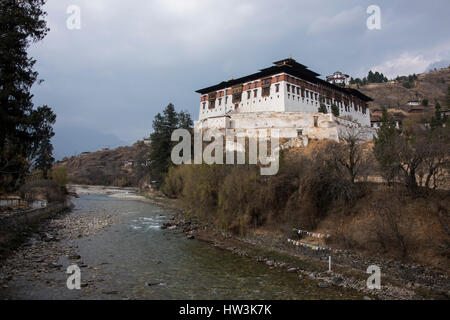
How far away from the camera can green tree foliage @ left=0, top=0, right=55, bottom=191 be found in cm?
1418

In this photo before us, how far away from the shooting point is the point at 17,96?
15.0m

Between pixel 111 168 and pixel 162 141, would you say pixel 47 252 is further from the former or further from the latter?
pixel 111 168

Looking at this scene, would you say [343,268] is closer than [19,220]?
Yes

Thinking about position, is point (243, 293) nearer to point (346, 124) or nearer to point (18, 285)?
point (18, 285)

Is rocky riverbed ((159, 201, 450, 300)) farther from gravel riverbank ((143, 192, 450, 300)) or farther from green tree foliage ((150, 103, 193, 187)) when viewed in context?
green tree foliage ((150, 103, 193, 187))

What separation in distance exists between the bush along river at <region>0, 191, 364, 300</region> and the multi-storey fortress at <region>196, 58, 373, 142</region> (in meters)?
28.5

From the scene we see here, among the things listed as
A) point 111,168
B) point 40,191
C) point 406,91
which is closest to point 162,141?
point 40,191

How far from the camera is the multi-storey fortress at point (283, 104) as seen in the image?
43.5m

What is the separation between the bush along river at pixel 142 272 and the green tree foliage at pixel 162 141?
99.9 ft

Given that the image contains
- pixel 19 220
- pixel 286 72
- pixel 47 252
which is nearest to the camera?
pixel 47 252

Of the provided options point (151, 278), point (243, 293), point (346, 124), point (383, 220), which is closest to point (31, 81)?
point (151, 278)

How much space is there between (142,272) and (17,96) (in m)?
11.9
